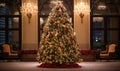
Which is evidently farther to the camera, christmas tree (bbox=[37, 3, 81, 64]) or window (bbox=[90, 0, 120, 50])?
window (bbox=[90, 0, 120, 50])

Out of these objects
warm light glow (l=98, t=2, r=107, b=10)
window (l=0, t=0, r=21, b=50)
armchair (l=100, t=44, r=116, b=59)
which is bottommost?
armchair (l=100, t=44, r=116, b=59)

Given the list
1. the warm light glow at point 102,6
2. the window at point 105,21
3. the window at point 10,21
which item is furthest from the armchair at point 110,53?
the window at point 10,21

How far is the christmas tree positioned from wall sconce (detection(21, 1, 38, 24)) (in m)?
3.97

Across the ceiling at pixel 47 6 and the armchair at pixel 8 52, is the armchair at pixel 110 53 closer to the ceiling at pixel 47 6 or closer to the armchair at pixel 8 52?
the ceiling at pixel 47 6

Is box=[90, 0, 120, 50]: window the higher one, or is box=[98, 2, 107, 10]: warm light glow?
box=[98, 2, 107, 10]: warm light glow

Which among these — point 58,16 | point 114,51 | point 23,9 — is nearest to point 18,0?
point 23,9

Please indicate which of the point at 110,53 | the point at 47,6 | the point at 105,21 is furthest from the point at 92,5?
the point at 110,53

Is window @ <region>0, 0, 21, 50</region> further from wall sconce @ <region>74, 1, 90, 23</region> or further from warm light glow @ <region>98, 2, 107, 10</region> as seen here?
warm light glow @ <region>98, 2, 107, 10</region>

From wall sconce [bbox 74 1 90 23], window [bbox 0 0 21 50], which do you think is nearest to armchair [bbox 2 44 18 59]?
window [bbox 0 0 21 50]

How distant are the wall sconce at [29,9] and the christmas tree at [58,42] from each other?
13.0 ft

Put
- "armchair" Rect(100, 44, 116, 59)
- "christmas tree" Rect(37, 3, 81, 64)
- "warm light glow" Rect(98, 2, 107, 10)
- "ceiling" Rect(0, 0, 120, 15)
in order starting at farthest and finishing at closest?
1. "warm light glow" Rect(98, 2, 107, 10)
2. "ceiling" Rect(0, 0, 120, 15)
3. "armchair" Rect(100, 44, 116, 59)
4. "christmas tree" Rect(37, 3, 81, 64)

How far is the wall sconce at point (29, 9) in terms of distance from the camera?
19375 millimetres

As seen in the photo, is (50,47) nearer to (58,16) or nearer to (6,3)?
(58,16)

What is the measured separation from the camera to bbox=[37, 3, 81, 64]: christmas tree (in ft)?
49.2
